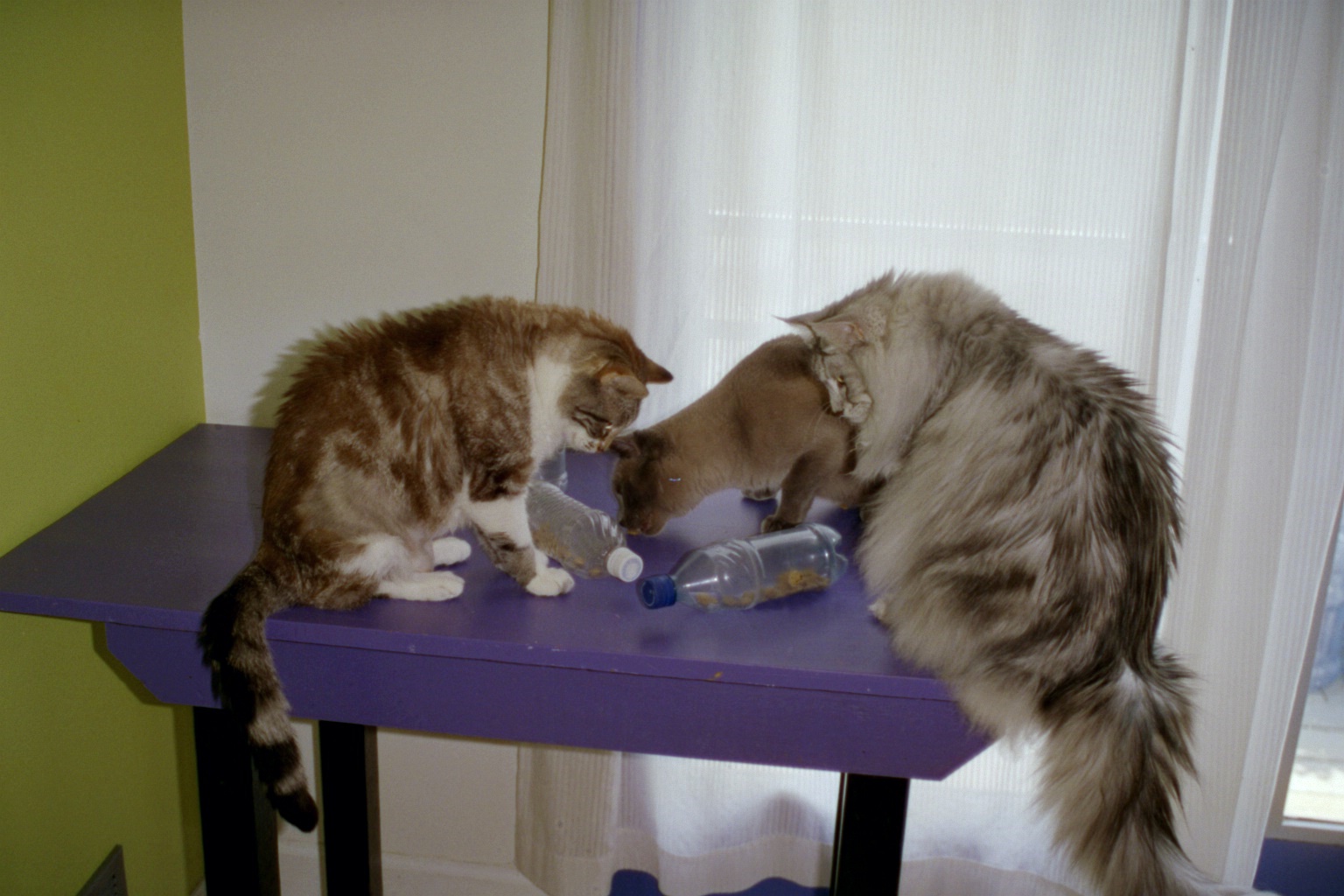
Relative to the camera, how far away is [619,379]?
1262mm

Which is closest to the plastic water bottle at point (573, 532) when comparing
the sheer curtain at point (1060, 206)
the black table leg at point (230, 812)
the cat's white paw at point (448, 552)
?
the cat's white paw at point (448, 552)

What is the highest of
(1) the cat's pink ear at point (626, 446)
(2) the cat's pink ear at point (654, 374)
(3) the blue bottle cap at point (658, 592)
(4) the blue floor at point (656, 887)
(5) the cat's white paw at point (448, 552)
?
(2) the cat's pink ear at point (654, 374)

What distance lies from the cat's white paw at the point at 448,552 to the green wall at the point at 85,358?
0.61 metres

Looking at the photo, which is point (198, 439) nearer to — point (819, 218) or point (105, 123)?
point (105, 123)

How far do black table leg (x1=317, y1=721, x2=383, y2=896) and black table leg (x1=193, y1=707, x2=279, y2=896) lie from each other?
167mm

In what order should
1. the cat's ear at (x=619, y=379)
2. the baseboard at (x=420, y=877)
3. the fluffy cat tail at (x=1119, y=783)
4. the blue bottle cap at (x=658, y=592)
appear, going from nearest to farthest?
1. the fluffy cat tail at (x=1119, y=783)
2. the blue bottle cap at (x=658, y=592)
3. the cat's ear at (x=619, y=379)
4. the baseboard at (x=420, y=877)

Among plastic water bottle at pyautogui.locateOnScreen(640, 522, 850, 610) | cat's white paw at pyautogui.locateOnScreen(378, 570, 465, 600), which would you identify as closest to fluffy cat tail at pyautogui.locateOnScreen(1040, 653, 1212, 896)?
plastic water bottle at pyautogui.locateOnScreen(640, 522, 850, 610)

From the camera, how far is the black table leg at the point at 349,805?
59.0 inches

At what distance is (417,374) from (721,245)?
2.32 ft

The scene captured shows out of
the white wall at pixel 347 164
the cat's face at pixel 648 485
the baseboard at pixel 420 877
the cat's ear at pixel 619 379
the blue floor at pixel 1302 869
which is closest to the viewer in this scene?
the cat's ear at pixel 619 379

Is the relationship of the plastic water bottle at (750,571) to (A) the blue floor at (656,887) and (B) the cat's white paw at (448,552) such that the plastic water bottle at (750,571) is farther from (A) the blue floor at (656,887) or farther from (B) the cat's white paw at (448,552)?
(A) the blue floor at (656,887)

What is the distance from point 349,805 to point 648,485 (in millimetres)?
766

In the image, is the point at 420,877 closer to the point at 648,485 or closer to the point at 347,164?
the point at 648,485

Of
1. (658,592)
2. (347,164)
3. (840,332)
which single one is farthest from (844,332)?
(347,164)
